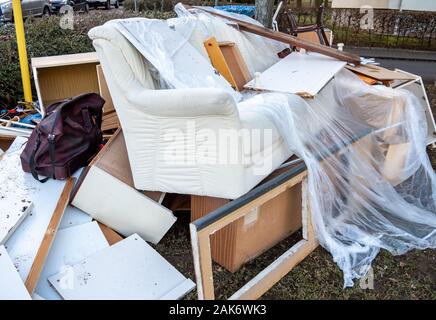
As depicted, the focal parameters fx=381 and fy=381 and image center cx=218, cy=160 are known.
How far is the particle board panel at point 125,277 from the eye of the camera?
149 centimetres

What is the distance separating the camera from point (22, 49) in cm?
301

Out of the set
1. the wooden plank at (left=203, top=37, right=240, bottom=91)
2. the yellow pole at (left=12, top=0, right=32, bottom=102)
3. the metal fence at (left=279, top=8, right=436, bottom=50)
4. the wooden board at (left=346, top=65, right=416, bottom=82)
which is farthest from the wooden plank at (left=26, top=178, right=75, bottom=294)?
the metal fence at (left=279, top=8, right=436, bottom=50)

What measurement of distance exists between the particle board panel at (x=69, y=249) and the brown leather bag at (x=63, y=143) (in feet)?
1.10

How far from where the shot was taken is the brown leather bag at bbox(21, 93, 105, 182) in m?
1.92

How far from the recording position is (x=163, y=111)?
166cm

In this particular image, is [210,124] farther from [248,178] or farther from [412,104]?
[412,104]

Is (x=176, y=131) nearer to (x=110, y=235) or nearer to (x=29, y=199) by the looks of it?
(x=110, y=235)

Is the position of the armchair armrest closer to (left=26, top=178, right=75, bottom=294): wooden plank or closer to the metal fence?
(left=26, top=178, right=75, bottom=294): wooden plank

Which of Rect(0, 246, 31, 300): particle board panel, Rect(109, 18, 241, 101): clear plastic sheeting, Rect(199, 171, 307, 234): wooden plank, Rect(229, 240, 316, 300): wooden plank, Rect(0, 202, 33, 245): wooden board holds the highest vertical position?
Rect(109, 18, 241, 101): clear plastic sheeting

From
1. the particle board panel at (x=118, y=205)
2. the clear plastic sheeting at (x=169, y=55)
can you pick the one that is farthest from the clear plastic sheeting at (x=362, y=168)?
the particle board panel at (x=118, y=205)

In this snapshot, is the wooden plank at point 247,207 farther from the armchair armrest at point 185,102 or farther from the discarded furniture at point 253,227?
the armchair armrest at point 185,102

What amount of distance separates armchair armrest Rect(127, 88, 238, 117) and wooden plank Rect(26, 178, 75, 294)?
0.56m
